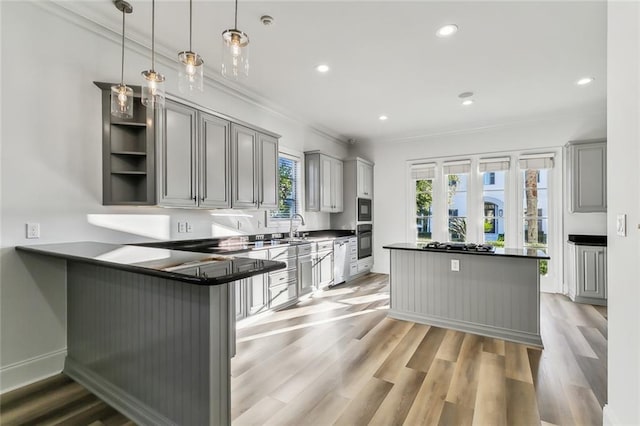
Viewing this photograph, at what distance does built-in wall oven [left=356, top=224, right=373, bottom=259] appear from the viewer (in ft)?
19.9

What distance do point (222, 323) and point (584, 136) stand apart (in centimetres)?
595

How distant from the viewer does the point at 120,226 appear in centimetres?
284

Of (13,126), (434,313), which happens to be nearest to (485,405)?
(434,313)

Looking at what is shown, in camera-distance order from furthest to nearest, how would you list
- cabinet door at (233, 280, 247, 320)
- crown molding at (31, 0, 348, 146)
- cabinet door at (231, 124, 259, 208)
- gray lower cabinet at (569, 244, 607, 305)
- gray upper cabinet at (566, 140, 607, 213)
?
1. gray upper cabinet at (566, 140, 607, 213)
2. gray lower cabinet at (569, 244, 607, 305)
3. cabinet door at (231, 124, 259, 208)
4. cabinet door at (233, 280, 247, 320)
5. crown molding at (31, 0, 348, 146)

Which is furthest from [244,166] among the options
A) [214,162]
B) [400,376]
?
[400,376]

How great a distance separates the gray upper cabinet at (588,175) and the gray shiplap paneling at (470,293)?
2.51 metres

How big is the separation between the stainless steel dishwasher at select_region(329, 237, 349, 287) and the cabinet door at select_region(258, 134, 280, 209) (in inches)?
60.1

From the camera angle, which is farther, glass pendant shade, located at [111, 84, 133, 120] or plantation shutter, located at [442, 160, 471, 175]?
plantation shutter, located at [442, 160, 471, 175]

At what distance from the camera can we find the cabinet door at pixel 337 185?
573 centimetres

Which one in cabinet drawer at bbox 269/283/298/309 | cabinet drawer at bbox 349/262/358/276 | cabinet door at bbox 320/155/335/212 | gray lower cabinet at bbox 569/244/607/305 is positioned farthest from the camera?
cabinet drawer at bbox 349/262/358/276

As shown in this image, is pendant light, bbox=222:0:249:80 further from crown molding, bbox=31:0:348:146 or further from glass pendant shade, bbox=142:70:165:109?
crown molding, bbox=31:0:348:146

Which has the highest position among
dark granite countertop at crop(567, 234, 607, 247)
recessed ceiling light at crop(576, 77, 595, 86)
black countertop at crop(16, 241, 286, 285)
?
recessed ceiling light at crop(576, 77, 595, 86)
